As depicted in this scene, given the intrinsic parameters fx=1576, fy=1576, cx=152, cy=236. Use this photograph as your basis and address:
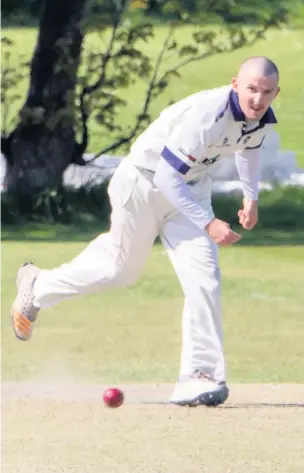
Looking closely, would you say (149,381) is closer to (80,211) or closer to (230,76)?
(80,211)

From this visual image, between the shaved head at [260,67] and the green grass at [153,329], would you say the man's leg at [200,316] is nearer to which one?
the shaved head at [260,67]

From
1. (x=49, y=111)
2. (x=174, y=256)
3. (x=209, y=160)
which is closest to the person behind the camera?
(x=209, y=160)

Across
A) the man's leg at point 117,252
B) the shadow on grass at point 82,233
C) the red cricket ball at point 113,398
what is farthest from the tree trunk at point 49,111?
the red cricket ball at point 113,398

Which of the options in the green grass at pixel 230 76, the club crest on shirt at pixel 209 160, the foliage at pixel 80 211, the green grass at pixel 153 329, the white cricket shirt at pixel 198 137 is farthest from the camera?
the green grass at pixel 230 76

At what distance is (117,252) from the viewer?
7.67 metres

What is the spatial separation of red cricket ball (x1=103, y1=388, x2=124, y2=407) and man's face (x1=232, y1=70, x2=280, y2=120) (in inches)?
56.5

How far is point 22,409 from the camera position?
7.30 metres

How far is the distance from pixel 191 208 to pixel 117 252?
2.06 feet

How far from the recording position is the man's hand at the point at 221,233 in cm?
704

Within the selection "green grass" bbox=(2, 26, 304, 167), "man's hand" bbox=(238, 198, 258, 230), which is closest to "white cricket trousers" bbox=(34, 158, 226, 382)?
"man's hand" bbox=(238, 198, 258, 230)

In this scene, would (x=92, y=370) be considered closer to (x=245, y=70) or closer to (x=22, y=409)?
(x=22, y=409)

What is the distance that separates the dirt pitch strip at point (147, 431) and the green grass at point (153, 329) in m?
0.66

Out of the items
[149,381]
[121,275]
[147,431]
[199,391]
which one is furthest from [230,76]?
[147,431]

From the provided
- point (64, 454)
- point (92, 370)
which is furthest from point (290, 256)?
point (64, 454)
